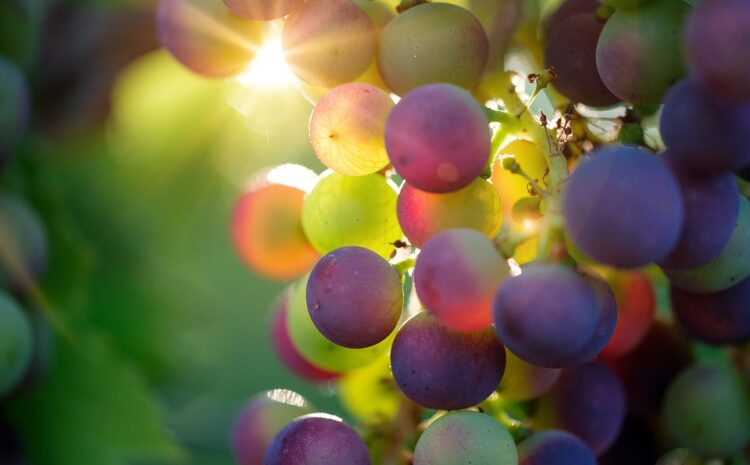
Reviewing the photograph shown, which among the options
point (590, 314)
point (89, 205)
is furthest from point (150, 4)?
point (590, 314)

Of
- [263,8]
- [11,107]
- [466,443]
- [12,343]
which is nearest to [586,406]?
[466,443]

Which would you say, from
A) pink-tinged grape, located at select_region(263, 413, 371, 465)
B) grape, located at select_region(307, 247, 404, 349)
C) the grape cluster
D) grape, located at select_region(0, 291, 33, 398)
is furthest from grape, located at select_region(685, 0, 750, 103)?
grape, located at select_region(0, 291, 33, 398)

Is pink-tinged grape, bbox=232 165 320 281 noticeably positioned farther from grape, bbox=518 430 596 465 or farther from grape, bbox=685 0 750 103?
grape, bbox=685 0 750 103

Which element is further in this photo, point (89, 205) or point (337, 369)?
point (89, 205)

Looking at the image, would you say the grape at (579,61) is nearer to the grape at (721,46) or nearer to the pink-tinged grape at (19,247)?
the grape at (721,46)

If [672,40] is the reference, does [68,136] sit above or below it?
below

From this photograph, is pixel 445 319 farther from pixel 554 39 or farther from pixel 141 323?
pixel 141 323
